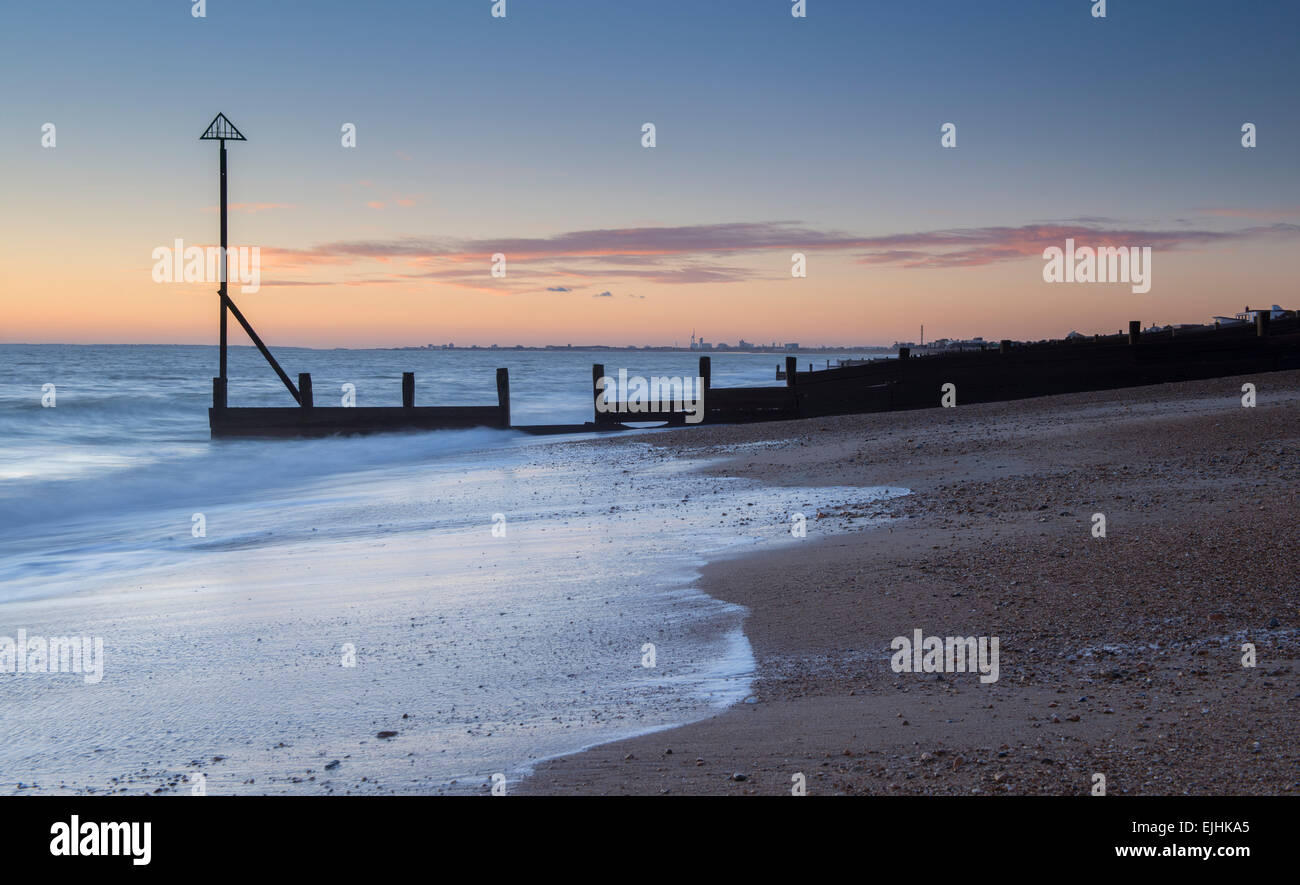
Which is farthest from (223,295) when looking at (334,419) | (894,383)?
(894,383)

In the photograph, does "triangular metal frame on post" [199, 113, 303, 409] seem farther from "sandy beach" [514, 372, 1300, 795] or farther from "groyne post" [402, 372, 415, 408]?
"sandy beach" [514, 372, 1300, 795]

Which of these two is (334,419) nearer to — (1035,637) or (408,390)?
(408,390)

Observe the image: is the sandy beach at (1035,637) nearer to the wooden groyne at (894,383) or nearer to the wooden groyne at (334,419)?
the wooden groyne at (894,383)

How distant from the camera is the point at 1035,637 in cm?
544

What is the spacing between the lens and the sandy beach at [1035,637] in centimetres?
378

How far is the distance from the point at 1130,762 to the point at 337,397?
55.0 metres

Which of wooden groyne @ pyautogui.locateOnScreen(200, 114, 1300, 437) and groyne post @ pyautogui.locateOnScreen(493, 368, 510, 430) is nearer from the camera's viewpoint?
wooden groyne @ pyautogui.locateOnScreen(200, 114, 1300, 437)

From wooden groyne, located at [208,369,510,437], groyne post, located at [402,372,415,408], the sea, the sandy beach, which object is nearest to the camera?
the sandy beach

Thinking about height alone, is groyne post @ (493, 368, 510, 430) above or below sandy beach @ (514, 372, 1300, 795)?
above

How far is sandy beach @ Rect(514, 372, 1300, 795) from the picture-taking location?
378cm

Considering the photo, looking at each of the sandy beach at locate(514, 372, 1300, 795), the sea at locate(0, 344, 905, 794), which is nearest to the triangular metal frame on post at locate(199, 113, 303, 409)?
the sea at locate(0, 344, 905, 794)

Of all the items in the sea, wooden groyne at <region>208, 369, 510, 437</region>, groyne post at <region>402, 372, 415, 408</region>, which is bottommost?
the sea
